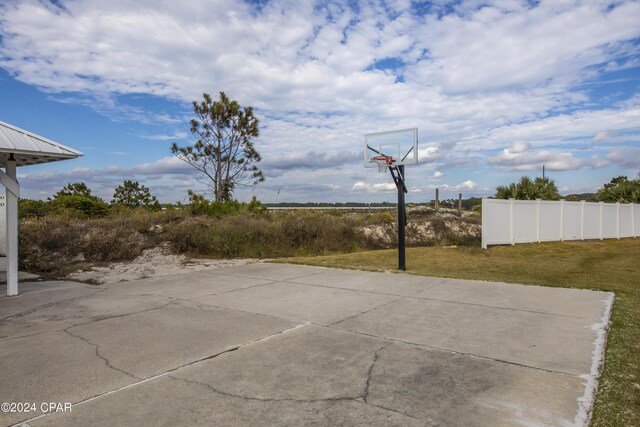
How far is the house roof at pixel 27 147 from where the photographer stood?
25.6 ft

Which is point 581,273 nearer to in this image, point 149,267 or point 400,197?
point 400,197

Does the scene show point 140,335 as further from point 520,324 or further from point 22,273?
point 22,273

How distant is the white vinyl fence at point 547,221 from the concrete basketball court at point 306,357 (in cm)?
901

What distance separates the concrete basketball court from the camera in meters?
3.50

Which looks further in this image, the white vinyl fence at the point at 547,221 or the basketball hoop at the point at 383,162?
the white vinyl fence at the point at 547,221

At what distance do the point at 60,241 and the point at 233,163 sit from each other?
12028mm

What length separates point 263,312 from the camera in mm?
6891

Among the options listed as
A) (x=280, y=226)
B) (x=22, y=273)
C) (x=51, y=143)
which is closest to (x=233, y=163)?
(x=280, y=226)

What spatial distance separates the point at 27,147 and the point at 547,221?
63.1 ft

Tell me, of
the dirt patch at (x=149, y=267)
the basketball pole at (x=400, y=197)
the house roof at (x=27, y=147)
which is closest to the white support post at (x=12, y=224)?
the house roof at (x=27, y=147)

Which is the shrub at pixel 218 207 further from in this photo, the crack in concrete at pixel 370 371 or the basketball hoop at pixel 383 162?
the crack in concrete at pixel 370 371

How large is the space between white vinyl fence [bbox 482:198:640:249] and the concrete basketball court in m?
9.01

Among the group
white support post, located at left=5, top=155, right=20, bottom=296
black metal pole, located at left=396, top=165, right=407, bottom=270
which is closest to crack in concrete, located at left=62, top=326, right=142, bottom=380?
white support post, located at left=5, top=155, right=20, bottom=296

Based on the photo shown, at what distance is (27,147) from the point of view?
8.05 metres
